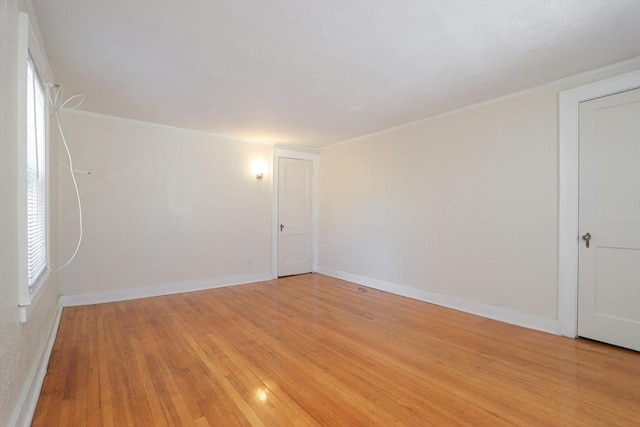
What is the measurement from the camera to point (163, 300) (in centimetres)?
421

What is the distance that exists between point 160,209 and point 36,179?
85.6 inches

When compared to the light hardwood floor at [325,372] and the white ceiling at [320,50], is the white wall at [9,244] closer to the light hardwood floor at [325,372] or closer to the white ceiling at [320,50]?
the light hardwood floor at [325,372]

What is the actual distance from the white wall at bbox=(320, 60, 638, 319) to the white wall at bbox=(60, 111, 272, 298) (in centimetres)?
187

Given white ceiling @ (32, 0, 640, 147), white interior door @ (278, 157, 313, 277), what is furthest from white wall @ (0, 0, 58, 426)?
white interior door @ (278, 157, 313, 277)

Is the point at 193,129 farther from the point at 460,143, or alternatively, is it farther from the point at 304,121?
the point at 460,143

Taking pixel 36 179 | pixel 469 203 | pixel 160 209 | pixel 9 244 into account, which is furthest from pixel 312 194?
pixel 9 244

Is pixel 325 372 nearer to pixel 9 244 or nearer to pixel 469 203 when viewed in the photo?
pixel 9 244

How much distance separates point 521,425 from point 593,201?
7.32 ft

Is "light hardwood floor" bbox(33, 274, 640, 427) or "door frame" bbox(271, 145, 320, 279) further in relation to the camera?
"door frame" bbox(271, 145, 320, 279)

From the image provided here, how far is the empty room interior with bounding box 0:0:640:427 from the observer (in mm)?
1913

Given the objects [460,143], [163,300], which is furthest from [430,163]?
[163,300]

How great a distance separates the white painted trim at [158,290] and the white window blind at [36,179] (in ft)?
5.08

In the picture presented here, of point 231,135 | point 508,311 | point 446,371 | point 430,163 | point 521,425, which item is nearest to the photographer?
point 521,425

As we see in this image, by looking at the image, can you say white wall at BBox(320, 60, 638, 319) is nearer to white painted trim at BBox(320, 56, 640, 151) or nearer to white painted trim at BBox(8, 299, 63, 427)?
white painted trim at BBox(320, 56, 640, 151)
